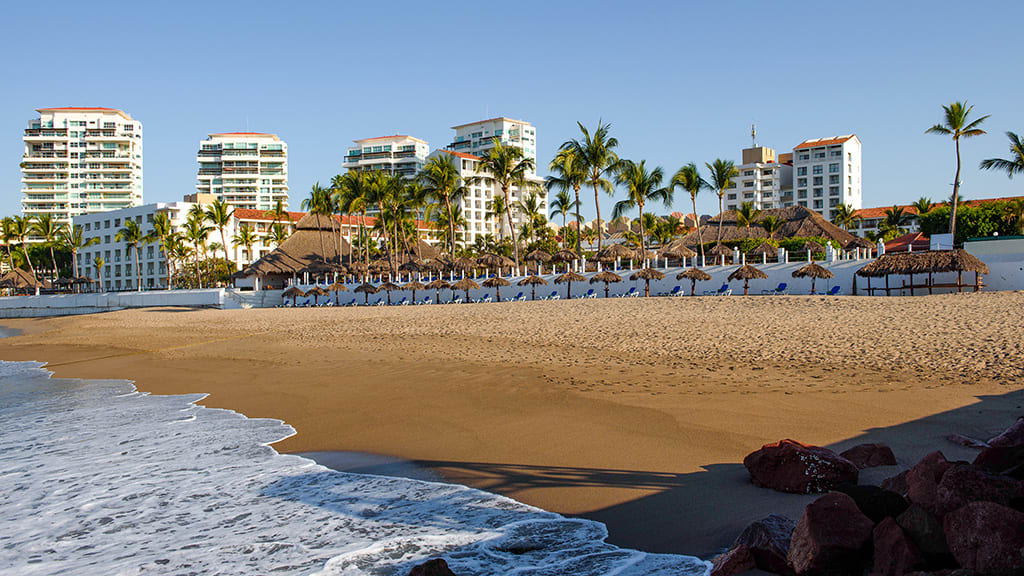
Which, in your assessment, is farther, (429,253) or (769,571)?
(429,253)

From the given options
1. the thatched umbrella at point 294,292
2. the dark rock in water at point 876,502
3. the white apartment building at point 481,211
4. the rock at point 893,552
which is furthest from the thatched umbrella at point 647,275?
the white apartment building at point 481,211

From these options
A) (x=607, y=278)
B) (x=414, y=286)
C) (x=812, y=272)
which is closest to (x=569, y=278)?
(x=607, y=278)

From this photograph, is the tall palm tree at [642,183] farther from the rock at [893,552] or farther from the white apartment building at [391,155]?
the white apartment building at [391,155]

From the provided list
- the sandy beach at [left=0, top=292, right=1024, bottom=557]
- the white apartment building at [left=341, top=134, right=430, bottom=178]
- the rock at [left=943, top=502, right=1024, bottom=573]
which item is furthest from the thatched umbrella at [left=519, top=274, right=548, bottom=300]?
the white apartment building at [left=341, top=134, right=430, bottom=178]

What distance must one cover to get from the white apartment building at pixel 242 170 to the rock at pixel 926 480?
11711cm

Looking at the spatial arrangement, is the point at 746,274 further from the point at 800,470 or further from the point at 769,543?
the point at 769,543

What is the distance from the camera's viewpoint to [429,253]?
58438 millimetres

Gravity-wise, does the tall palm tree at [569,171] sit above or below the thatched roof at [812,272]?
above

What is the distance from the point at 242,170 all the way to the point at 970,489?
122180 millimetres

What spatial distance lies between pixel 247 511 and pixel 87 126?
12367 centimetres

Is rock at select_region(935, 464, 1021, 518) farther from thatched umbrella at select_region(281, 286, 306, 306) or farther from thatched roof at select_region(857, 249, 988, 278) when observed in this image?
thatched umbrella at select_region(281, 286, 306, 306)

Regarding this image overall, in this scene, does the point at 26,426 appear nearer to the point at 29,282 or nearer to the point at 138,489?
the point at 138,489

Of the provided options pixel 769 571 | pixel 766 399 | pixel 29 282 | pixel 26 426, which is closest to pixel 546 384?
pixel 766 399

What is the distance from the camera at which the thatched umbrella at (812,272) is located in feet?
83.8
